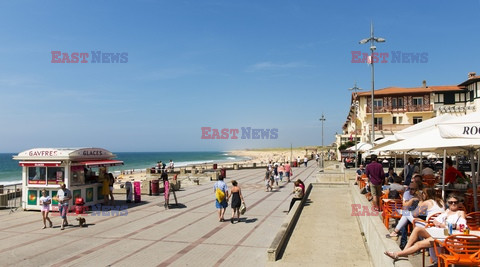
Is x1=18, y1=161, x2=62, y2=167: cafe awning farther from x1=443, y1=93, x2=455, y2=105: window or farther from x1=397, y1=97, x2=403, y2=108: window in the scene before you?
x1=443, y1=93, x2=455, y2=105: window

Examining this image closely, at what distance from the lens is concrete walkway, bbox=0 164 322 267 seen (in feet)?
26.9

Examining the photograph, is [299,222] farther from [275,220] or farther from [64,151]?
[64,151]

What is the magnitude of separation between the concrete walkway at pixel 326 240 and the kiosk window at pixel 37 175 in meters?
10.8

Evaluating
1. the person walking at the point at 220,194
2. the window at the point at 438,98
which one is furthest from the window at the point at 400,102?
the person walking at the point at 220,194

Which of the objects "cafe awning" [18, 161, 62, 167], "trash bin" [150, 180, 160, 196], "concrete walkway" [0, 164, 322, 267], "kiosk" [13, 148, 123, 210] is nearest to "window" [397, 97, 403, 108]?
"concrete walkway" [0, 164, 322, 267]

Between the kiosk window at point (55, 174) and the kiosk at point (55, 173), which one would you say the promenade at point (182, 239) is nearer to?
the kiosk at point (55, 173)

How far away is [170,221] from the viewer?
41.1 feet

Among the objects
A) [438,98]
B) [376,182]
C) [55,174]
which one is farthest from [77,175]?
[438,98]

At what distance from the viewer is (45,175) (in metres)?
14.4

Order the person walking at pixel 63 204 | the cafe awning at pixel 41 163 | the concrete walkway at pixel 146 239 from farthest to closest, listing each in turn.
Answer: the cafe awning at pixel 41 163
the person walking at pixel 63 204
the concrete walkway at pixel 146 239

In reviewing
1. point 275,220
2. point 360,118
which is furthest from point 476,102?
point 275,220

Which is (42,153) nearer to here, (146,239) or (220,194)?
(146,239)

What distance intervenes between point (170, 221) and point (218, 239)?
10.5ft

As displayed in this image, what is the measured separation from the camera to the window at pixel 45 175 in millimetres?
14141
